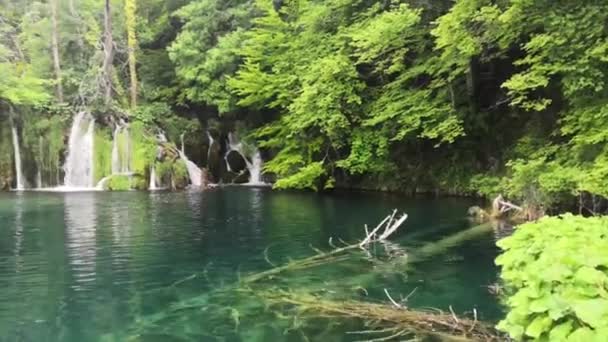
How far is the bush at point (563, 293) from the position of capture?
3.50 meters

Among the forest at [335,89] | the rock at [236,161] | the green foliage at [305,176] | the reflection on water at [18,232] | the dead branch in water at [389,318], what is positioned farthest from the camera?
the rock at [236,161]

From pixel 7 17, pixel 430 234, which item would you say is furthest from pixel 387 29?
pixel 7 17

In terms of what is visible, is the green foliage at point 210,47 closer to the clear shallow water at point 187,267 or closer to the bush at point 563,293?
the clear shallow water at point 187,267

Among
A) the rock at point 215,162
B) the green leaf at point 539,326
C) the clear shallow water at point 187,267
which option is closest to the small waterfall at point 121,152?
the rock at point 215,162

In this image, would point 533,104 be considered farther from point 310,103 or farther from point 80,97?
point 80,97

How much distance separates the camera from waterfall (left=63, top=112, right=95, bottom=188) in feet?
93.0

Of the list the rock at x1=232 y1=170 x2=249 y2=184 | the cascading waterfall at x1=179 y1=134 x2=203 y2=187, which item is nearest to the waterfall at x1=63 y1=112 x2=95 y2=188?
the cascading waterfall at x1=179 y1=134 x2=203 y2=187

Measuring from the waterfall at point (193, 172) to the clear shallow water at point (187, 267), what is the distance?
8399mm

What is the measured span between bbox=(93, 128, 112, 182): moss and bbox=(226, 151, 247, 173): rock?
5.98 m

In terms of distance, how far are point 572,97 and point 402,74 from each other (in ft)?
26.0

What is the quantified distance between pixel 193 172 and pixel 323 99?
10254 mm

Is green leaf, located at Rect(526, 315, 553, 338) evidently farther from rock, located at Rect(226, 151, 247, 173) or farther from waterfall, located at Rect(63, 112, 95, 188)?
rock, located at Rect(226, 151, 247, 173)

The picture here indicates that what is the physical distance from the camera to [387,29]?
19578 millimetres

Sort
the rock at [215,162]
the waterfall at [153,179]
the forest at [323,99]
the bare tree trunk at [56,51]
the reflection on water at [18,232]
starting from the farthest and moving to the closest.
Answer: the bare tree trunk at [56,51]
the rock at [215,162]
the waterfall at [153,179]
the forest at [323,99]
the reflection on water at [18,232]
